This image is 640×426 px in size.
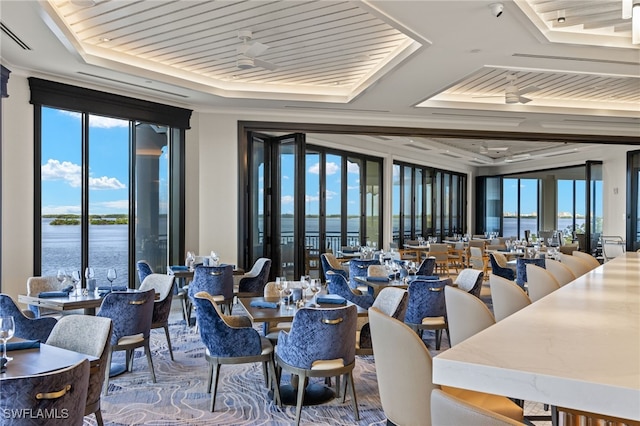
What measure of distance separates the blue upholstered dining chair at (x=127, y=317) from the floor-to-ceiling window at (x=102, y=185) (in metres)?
2.78

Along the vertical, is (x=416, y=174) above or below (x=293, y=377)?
above

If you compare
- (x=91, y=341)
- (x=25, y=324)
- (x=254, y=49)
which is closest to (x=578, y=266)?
(x=254, y=49)

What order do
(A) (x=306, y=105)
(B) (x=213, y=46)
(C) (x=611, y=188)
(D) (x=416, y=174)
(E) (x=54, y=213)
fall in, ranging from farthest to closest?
(D) (x=416, y=174) → (C) (x=611, y=188) → (A) (x=306, y=105) → (E) (x=54, y=213) → (B) (x=213, y=46)

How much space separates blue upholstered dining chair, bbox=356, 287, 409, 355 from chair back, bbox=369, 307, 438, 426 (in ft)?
5.48

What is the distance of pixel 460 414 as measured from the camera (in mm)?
1377

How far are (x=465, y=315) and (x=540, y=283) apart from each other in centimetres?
126

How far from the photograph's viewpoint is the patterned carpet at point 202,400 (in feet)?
12.8

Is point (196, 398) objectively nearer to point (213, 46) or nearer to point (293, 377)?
point (293, 377)

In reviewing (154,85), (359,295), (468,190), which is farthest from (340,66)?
(468,190)

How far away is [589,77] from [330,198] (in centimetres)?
639

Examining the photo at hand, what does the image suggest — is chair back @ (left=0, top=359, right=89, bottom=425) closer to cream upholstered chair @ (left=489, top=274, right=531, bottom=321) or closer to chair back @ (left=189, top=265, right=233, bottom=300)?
cream upholstered chair @ (left=489, top=274, right=531, bottom=321)

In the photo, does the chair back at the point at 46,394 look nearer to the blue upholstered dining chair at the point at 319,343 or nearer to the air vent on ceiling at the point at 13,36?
the blue upholstered dining chair at the point at 319,343

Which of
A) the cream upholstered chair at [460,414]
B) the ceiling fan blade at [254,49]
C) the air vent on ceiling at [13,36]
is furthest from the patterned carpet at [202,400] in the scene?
the air vent on ceiling at [13,36]

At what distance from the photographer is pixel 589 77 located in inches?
292
